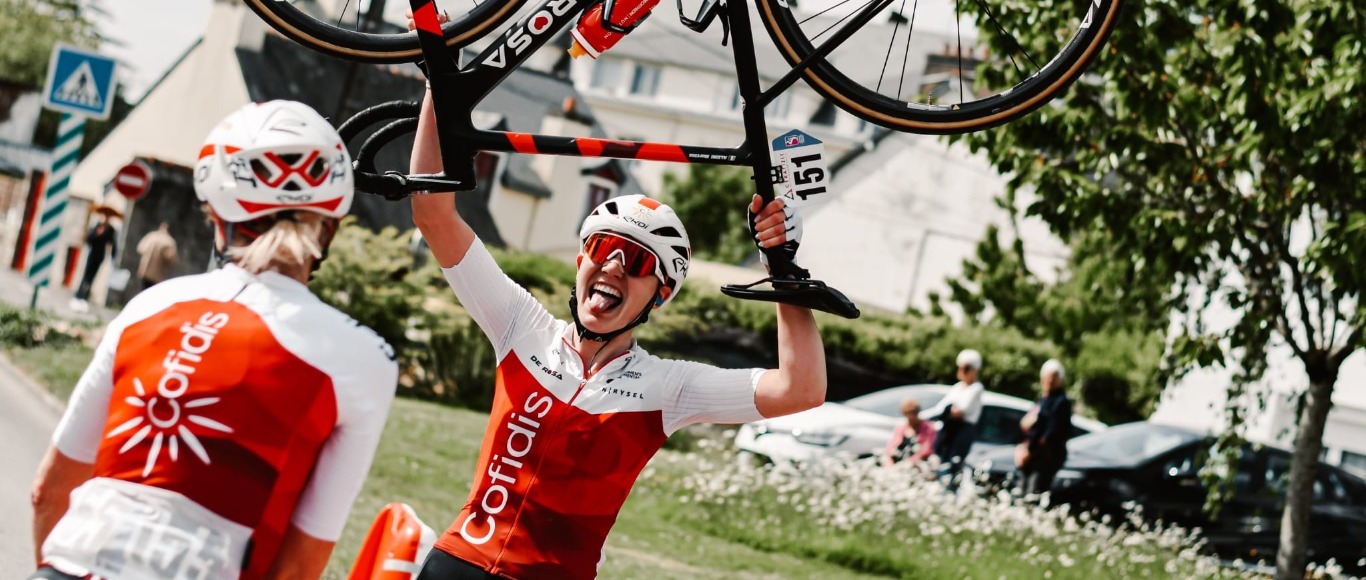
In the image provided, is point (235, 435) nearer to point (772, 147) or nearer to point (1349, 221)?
point (772, 147)

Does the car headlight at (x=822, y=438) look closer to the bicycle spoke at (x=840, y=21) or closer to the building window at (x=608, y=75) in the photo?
the bicycle spoke at (x=840, y=21)

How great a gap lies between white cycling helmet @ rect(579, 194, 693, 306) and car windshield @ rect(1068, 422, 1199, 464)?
12.7 m

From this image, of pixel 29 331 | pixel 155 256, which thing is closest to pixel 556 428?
pixel 29 331

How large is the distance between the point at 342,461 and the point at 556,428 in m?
1.30

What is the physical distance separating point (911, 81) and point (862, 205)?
218 inches

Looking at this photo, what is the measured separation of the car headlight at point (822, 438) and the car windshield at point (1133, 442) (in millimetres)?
2595

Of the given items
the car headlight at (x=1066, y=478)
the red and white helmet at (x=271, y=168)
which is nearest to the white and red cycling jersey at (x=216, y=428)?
the red and white helmet at (x=271, y=168)

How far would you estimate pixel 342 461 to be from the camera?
115 inches

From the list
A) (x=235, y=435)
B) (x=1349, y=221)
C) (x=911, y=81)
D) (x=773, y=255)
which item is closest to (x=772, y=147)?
(x=773, y=255)

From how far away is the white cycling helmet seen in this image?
433 centimetres

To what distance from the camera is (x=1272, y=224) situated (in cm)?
1092

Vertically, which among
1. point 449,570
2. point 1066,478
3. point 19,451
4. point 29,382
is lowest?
point 19,451

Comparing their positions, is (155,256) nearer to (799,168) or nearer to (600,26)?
(600,26)

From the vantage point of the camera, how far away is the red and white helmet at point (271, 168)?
2.92m
